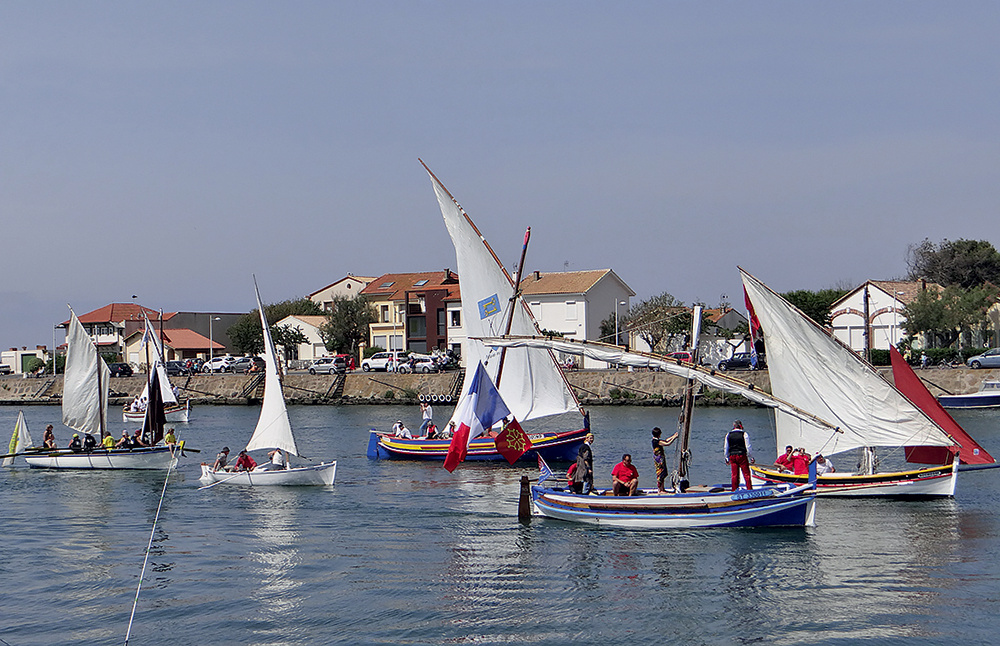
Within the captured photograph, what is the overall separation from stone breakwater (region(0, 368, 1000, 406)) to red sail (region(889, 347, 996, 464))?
39.6m

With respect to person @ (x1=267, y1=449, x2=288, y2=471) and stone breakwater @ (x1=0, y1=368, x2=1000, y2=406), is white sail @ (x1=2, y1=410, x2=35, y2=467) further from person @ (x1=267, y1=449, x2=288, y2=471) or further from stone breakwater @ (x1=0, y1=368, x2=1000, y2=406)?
stone breakwater @ (x1=0, y1=368, x2=1000, y2=406)

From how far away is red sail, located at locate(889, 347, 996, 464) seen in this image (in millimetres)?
35688

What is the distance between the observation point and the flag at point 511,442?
36656 millimetres

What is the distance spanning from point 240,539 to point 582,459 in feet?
37.7

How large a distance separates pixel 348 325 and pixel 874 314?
2645 inches

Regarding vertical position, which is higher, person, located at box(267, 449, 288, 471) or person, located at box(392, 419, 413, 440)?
person, located at box(392, 419, 413, 440)

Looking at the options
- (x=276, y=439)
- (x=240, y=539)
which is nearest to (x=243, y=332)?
(x=276, y=439)

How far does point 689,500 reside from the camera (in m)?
30.9

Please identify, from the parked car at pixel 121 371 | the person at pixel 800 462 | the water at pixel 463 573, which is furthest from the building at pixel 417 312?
the person at pixel 800 462

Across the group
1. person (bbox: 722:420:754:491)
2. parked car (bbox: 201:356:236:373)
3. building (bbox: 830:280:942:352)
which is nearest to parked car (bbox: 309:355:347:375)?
parked car (bbox: 201:356:236:373)

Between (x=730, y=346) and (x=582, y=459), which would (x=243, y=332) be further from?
(x=582, y=459)

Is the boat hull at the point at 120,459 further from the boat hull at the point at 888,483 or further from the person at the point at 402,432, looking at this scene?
the boat hull at the point at 888,483

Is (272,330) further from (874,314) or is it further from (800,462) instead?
(800,462)

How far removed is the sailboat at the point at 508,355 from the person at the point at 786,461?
13.3 meters
